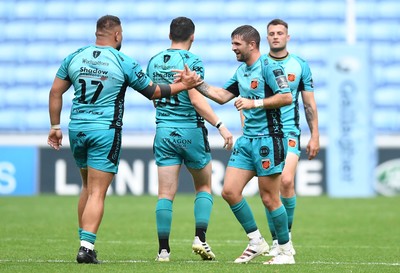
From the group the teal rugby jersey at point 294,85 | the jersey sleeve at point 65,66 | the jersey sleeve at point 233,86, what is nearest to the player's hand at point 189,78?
the jersey sleeve at point 233,86

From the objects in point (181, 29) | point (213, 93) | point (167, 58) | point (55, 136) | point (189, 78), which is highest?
point (181, 29)

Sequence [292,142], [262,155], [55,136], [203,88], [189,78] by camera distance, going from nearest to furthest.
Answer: [189,78]
[262,155]
[55,136]
[203,88]
[292,142]

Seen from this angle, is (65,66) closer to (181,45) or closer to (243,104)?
(181,45)

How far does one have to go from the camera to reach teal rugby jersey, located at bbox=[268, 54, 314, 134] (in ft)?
33.4

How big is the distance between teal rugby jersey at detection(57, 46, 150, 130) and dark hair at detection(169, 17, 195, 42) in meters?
0.68

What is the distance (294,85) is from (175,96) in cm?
157

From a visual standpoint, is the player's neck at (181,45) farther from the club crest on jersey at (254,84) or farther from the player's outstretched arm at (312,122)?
the player's outstretched arm at (312,122)

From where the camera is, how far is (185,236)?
12297 millimetres

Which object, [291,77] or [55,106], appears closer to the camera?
[55,106]

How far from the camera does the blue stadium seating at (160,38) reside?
2238cm

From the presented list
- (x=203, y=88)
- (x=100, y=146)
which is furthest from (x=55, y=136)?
(x=203, y=88)

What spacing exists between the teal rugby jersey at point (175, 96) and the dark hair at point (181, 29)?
115 millimetres

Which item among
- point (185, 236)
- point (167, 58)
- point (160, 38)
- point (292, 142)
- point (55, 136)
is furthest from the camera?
point (160, 38)

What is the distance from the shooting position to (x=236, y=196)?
881 cm
